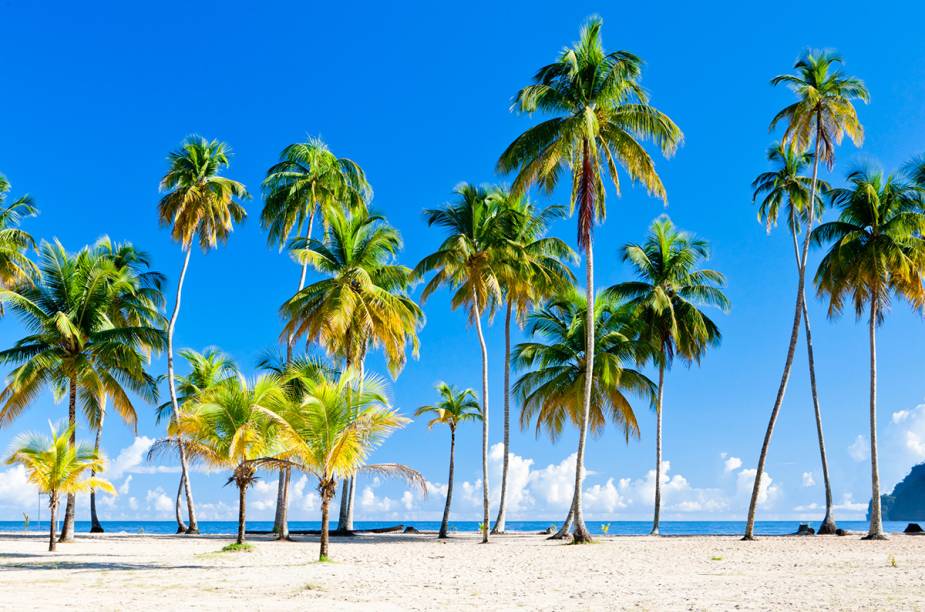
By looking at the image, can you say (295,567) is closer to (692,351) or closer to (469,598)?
(469,598)

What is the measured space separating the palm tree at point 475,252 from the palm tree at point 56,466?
12652 mm

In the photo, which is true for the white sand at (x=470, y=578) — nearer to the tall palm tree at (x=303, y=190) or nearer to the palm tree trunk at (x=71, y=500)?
the palm tree trunk at (x=71, y=500)

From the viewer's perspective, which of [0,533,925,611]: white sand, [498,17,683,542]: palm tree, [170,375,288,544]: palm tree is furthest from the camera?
[498,17,683,542]: palm tree

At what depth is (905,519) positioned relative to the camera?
16312 cm

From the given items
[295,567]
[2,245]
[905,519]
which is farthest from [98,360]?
[905,519]

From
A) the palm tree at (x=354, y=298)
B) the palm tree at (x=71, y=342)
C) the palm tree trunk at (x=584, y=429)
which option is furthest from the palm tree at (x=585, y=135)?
the palm tree at (x=71, y=342)

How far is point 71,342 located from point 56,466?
245 inches

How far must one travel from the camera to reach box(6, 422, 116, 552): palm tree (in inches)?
820

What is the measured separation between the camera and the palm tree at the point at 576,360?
33.2m

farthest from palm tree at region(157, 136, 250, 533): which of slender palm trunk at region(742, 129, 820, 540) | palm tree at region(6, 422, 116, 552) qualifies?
slender palm trunk at region(742, 129, 820, 540)

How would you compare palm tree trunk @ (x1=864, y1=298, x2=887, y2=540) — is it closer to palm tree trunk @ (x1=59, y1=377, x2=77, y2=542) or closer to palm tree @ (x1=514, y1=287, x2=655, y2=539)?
palm tree @ (x1=514, y1=287, x2=655, y2=539)

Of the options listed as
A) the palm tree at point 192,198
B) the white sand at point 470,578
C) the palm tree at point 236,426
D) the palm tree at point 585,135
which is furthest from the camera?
the palm tree at point 192,198

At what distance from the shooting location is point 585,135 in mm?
24453

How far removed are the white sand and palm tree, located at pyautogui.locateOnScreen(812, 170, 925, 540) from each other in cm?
850
